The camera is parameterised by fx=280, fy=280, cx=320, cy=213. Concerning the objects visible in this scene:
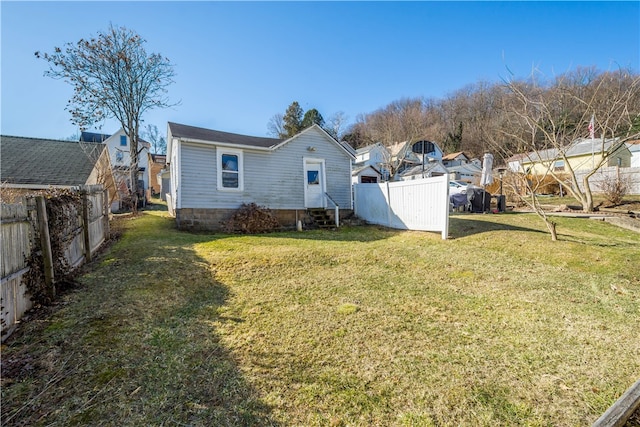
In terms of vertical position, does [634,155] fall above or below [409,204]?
above

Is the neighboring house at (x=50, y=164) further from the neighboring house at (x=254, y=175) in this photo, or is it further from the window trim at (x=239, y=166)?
the window trim at (x=239, y=166)

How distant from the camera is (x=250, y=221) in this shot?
1024 cm

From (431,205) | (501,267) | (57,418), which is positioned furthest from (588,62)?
(57,418)

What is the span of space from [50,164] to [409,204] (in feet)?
53.1

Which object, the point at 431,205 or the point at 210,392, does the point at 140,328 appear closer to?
the point at 210,392

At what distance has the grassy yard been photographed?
6.97ft

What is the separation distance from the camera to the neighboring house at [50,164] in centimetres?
1174

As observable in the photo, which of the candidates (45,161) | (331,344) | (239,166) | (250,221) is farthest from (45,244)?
(45,161)

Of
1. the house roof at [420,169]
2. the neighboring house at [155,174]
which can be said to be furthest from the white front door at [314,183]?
the neighboring house at [155,174]

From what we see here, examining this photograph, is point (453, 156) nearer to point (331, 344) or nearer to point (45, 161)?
point (45, 161)

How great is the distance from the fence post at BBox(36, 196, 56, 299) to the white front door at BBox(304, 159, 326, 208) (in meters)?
9.10

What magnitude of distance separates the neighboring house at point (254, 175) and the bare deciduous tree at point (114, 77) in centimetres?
746

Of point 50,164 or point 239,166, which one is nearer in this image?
point 239,166

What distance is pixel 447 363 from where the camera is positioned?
2.68 m
